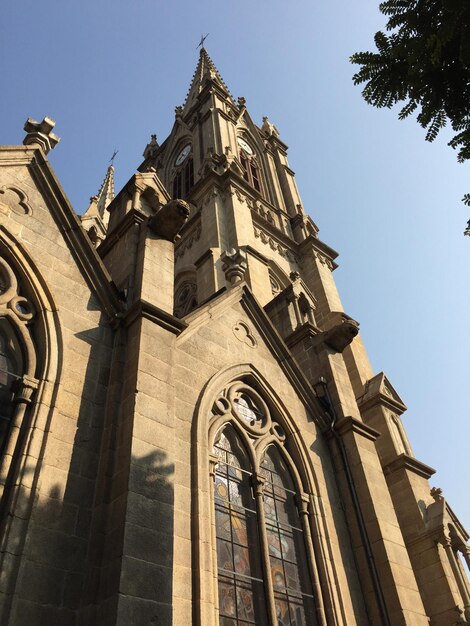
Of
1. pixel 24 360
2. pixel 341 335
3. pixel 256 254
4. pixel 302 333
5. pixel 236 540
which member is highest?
pixel 256 254

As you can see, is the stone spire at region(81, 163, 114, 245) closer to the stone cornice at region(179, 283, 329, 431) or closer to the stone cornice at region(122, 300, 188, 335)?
the stone cornice at region(179, 283, 329, 431)

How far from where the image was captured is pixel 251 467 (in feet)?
33.9

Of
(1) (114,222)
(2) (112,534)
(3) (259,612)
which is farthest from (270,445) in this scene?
(1) (114,222)

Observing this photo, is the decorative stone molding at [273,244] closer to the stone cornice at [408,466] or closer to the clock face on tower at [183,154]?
the clock face on tower at [183,154]

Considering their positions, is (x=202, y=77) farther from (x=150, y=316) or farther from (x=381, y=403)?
(x=150, y=316)

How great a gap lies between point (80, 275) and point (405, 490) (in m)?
10.1

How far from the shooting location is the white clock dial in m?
36.3

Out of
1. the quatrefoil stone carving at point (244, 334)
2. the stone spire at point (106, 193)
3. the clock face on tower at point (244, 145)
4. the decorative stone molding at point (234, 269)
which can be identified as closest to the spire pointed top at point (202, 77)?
the clock face on tower at point (244, 145)

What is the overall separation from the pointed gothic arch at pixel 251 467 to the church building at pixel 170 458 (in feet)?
0.11

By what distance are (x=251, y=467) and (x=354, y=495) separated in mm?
2429

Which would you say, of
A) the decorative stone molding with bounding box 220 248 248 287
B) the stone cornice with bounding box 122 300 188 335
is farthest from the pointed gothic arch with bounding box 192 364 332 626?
the decorative stone molding with bounding box 220 248 248 287

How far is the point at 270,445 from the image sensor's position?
439 inches

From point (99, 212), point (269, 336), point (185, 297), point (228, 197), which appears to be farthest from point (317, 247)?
point (269, 336)

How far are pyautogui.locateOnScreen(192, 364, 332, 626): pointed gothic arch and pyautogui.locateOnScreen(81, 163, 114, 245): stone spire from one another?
353 inches
